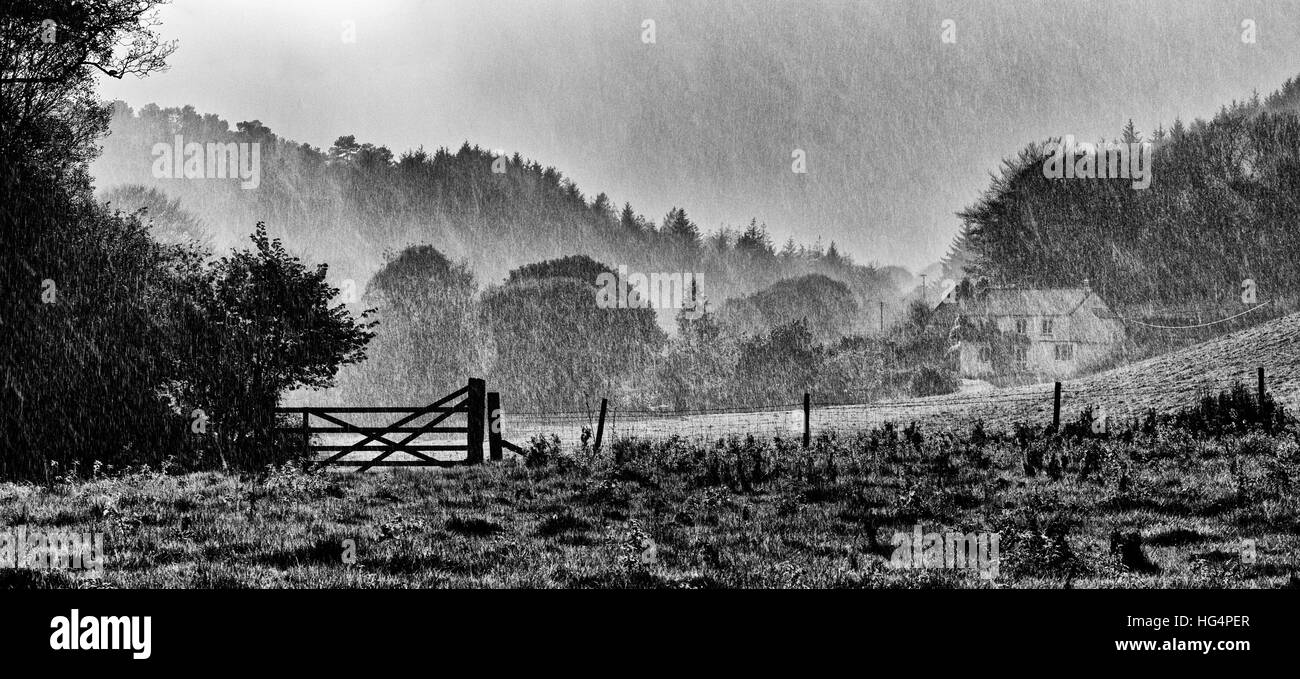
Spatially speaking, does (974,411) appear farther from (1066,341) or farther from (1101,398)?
(1066,341)

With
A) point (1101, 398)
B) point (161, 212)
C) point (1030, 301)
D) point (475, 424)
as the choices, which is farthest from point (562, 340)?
point (475, 424)

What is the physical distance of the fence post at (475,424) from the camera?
20625 millimetres

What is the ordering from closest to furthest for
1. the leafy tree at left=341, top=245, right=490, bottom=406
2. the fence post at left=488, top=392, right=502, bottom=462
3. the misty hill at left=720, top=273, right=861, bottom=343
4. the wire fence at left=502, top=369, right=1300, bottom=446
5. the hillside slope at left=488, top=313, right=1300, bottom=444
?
the fence post at left=488, top=392, right=502, bottom=462, the wire fence at left=502, top=369, right=1300, bottom=446, the hillside slope at left=488, top=313, right=1300, bottom=444, the leafy tree at left=341, top=245, right=490, bottom=406, the misty hill at left=720, top=273, right=861, bottom=343

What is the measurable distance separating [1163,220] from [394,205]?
390 feet

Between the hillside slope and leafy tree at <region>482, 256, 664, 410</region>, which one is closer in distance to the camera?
the hillside slope

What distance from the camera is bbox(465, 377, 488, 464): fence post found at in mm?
20625

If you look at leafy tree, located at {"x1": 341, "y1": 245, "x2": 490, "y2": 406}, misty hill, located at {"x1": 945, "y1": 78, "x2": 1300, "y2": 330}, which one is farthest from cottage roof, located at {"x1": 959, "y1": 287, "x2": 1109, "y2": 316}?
leafy tree, located at {"x1": 341, "y1": 245, "x2": 490, "y2": 406}

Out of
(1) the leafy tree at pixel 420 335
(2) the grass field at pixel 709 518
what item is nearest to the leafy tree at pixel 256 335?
(2) the grass field at pixel 709 518

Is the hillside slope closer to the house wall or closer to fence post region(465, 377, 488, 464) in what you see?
fence post region(465, 377, 488, 464)

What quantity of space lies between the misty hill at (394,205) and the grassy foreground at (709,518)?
13347cm

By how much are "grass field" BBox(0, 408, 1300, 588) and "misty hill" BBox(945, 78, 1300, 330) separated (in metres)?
72.4

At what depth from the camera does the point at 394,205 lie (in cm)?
15725
